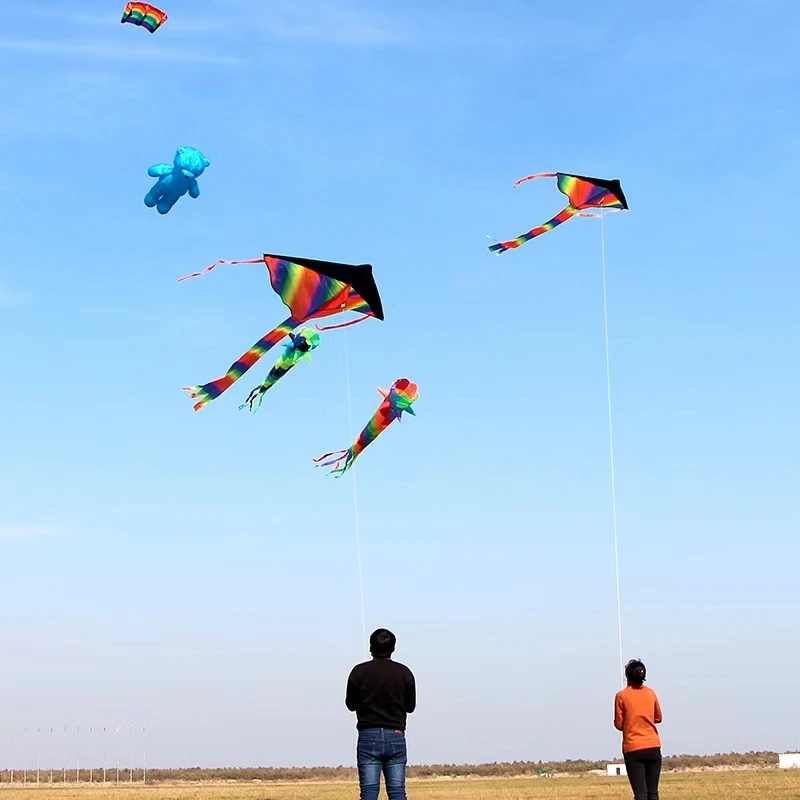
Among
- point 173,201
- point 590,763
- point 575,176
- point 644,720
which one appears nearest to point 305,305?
point 173,201

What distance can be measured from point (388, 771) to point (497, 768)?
177 ft

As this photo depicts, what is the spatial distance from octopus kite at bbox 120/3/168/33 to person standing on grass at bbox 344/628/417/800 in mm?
12848

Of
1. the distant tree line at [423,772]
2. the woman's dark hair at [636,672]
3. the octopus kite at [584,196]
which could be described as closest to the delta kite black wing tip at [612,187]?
the octopus kite at [584,196]

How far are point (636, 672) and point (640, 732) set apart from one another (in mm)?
480

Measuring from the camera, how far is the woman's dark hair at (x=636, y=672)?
34.8 ft

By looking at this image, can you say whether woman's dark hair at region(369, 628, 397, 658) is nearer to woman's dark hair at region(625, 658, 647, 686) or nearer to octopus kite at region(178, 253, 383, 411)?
woman's dark hair at region(625, 658, 647, 686)

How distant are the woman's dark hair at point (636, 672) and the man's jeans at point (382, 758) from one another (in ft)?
9.01

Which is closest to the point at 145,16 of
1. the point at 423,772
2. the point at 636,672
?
the point at 636,672

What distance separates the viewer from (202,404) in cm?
1744

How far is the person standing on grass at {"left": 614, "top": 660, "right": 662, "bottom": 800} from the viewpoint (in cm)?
1043

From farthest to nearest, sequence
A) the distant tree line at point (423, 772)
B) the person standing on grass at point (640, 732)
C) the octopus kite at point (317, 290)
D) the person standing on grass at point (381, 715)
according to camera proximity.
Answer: the distant tree line at point (423, 772)
the octopus kite at point (317, 290)
the person standing on grass at point (640, 732)
the person standing on grass at point (381, 715)

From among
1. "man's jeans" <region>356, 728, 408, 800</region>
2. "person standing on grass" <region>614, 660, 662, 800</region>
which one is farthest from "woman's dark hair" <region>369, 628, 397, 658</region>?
"person standing on grass" <region>614, 660, 662, 800</region>

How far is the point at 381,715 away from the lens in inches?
336

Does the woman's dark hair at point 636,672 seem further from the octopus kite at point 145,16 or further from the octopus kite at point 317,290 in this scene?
the octopus kite at point 145,16
